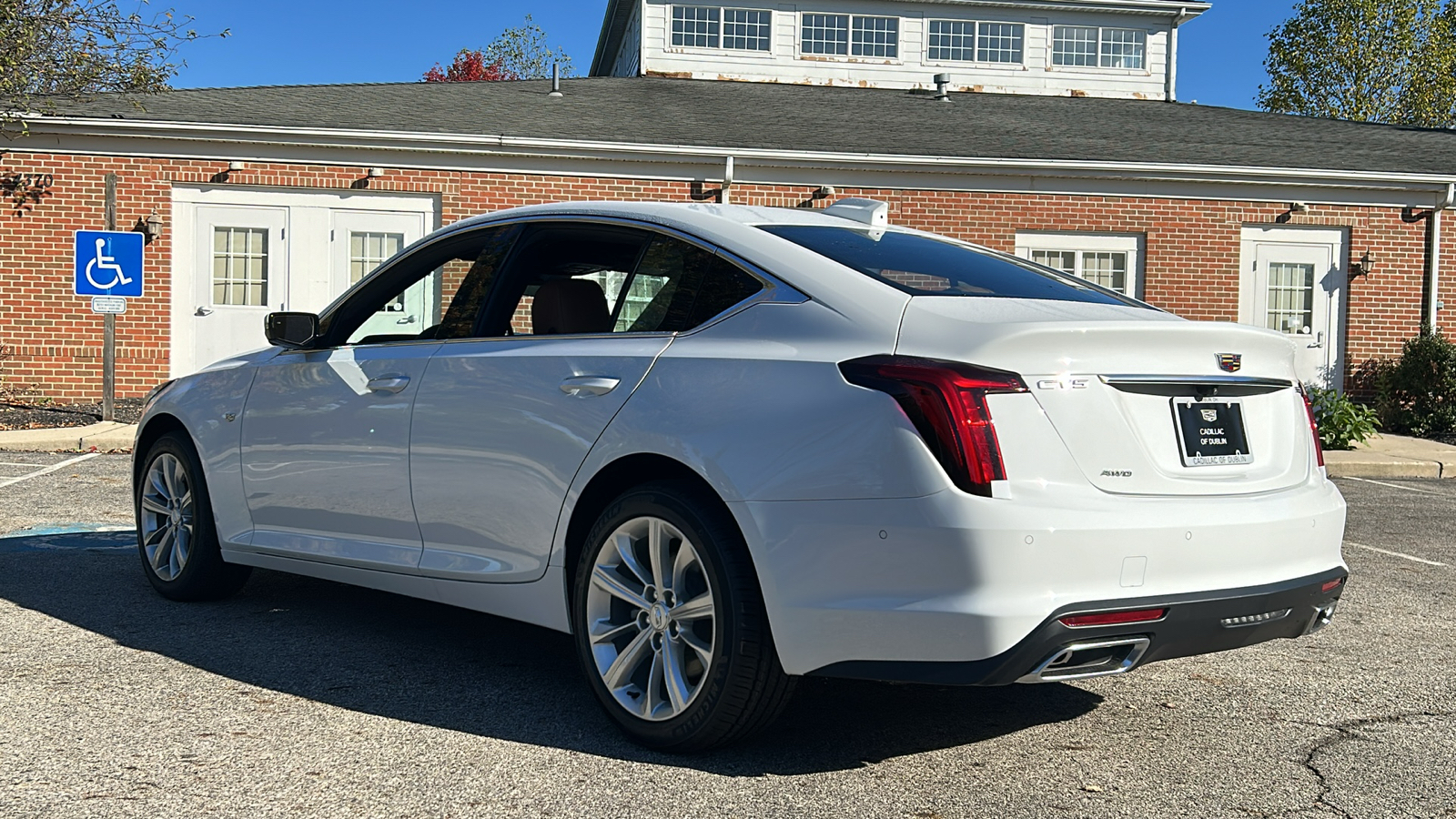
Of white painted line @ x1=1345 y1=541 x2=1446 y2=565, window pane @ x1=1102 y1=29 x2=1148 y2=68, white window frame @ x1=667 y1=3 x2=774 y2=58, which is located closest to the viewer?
white painted line @ x1=1345 y1=541 x2=1446 y2=565

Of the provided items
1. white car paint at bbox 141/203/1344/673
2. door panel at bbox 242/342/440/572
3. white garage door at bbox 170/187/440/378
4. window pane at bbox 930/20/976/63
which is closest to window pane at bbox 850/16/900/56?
window pane at bbox 930/20/976/63

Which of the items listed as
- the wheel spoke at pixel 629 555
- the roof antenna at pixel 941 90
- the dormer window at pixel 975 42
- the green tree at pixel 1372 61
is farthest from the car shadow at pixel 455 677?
the green tree at pixel 1372 61

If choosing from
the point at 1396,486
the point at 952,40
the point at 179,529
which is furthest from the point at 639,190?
the point at 179,529

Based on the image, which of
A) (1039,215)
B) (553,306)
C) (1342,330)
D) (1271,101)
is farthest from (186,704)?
(1271,101)

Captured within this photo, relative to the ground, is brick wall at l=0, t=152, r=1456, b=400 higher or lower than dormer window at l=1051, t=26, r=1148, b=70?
lower

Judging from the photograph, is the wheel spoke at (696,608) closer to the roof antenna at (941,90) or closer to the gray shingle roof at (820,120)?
the gray shingle roof at (820,120)

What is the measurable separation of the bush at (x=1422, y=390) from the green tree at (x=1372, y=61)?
2534cm

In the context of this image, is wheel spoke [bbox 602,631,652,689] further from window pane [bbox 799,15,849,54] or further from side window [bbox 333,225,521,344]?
window pane [bbox 799,15,849,54]

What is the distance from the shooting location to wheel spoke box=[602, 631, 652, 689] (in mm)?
3836

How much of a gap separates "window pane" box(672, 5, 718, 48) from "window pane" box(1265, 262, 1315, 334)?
1000 centimetres

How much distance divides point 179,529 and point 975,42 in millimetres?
20224

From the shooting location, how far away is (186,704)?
4152mm

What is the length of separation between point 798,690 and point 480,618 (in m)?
1.62

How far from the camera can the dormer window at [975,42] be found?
2341cm
